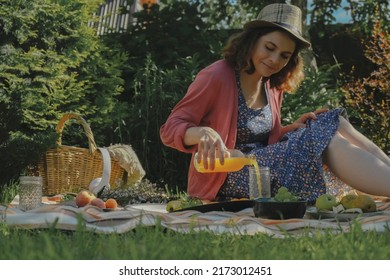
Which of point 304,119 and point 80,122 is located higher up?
point 304,119

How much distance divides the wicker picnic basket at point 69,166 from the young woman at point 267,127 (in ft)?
4.29

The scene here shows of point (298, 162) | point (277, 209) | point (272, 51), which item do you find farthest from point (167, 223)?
point (272, 51)

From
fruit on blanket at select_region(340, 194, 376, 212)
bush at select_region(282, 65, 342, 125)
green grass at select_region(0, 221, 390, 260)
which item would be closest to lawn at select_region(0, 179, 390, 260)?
green grass at select_region(0, 221, 390, 260)

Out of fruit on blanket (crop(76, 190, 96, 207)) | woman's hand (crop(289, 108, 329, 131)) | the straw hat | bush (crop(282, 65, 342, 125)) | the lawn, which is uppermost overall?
the straw hat

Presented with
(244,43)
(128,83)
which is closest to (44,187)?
(128,83)

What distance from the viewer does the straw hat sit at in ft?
12.3

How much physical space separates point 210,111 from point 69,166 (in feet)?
5.11

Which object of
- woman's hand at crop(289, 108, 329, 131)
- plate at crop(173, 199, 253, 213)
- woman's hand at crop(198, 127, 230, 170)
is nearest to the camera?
woman's hand at crop(198, 127, 230, 170)

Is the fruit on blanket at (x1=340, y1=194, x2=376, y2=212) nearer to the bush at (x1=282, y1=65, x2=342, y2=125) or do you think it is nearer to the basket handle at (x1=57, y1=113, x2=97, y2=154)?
the basket handle at (x1=57, y1=113, x2=97, y2=154)

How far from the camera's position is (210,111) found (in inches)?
154

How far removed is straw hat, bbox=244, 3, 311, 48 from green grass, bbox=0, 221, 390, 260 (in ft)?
5.99

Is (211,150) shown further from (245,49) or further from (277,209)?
(245,49)

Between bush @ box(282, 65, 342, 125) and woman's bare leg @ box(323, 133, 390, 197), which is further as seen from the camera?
bush @ box(282, 65, 342, 125)
